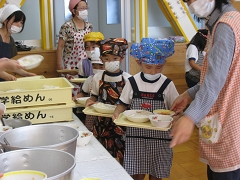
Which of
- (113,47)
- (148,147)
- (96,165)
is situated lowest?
(148,147)

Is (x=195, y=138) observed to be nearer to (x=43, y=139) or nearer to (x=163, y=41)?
(x=163, y=41)

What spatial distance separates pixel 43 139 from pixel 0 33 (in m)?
1.50

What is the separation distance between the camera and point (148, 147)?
1683 millimetres

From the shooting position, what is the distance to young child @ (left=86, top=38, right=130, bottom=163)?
6.04ft

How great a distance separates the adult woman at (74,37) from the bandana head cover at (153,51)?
5.01 ft

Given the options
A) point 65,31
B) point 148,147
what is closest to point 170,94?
point 148,147

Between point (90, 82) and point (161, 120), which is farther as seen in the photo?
point (90, 82)

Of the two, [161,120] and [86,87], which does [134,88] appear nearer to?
[161,120]

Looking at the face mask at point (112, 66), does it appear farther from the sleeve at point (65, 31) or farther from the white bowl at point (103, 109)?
the sleeve at point (65, 31)

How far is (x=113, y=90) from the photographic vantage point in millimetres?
1880

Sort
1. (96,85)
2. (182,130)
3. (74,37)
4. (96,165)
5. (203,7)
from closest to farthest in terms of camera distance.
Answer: (182,130) → (96,165) → (203,7) → (96,85) → (74,37)

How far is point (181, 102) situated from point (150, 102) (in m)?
0.26

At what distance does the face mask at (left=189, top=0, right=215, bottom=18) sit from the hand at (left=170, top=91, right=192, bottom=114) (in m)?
0.35

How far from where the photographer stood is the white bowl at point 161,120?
53.7 inches
